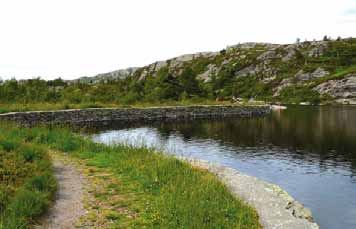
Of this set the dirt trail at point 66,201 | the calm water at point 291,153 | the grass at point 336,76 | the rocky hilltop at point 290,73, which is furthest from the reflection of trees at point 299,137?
the grass at point 336,76

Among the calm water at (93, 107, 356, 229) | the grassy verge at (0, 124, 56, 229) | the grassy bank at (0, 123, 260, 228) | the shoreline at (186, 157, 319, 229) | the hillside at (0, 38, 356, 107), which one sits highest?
the hillside at (0, 38, 356, 107)

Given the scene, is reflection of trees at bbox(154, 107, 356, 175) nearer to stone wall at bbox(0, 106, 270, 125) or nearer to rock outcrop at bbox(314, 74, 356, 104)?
stone wall at bbox(0, 106, 270, 125)

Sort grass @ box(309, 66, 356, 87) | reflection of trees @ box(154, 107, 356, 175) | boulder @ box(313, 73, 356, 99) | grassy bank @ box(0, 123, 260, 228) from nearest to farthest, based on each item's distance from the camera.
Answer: grassy bank @ box(0, 123, 260, 228) → reflection of trees @ box(154, 107, 356, 175) → boulder @ box(313, 73, 356, 99) → grass @ box(309, 66, 356, 87)

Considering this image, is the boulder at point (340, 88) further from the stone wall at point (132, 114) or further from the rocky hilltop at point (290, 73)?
the stone wall at point (132, 114)

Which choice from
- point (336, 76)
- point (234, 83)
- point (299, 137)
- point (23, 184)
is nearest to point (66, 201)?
point (23, 184)

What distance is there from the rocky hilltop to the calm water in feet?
175

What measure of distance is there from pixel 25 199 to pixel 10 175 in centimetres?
216

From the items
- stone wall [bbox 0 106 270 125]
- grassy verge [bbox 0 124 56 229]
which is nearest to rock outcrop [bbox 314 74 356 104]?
stone wall [bbox 0 106 270 125]

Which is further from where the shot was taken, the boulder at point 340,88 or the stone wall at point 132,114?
the boulder at point 340,88

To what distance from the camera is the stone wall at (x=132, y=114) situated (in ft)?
132

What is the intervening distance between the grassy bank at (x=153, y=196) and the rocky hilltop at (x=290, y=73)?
7407 cm

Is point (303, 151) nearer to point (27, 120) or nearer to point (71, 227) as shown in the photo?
point (71, 227)

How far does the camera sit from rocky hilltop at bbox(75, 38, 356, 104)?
106m

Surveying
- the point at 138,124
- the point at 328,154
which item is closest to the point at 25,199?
the point at 328,154
